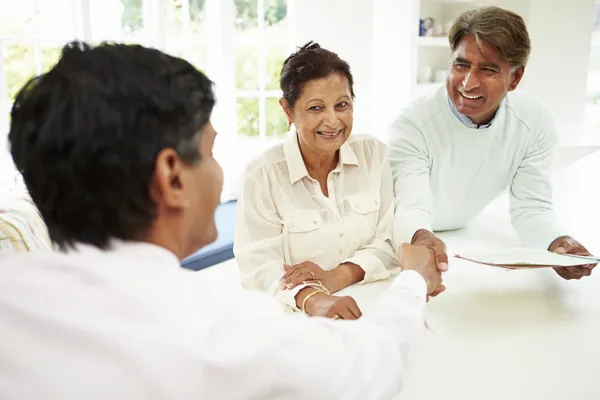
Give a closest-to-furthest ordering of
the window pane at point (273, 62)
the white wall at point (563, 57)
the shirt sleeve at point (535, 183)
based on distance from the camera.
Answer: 1. the shirt sleeve at point (535, 183)
2. the window pane at point (273, 62)
3. the white wall at point (563, 57)

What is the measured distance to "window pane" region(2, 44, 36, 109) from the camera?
2.80 metres

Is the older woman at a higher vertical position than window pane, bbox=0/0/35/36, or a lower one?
lower

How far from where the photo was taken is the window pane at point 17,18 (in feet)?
9.14

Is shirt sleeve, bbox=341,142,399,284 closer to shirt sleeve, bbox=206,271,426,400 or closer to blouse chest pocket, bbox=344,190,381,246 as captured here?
blouse chest pocket, bbox=344,190,381,246

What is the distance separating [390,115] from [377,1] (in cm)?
92

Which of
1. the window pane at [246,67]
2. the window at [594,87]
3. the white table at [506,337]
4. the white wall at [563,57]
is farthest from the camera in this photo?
the window at [594,87]

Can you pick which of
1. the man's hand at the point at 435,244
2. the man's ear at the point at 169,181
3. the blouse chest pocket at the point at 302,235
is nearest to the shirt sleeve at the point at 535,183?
the man's hand at the point at 435,244

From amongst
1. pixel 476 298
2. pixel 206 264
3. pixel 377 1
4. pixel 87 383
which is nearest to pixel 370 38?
pixel 377 1

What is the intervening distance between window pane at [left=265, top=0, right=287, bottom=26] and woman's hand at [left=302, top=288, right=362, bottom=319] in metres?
3.15

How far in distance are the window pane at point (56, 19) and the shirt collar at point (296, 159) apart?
2.00 m

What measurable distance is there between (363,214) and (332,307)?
1.58ft

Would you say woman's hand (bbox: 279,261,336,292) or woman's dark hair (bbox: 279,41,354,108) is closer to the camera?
woman's hand (bbox: 279,261,336,292)

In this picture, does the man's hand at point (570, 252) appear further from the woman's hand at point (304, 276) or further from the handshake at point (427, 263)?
the woman's hand at point (304, 276)

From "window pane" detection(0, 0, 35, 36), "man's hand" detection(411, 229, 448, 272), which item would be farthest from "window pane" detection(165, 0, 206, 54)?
"man's hand" detection(411, 229, 448, 272)
